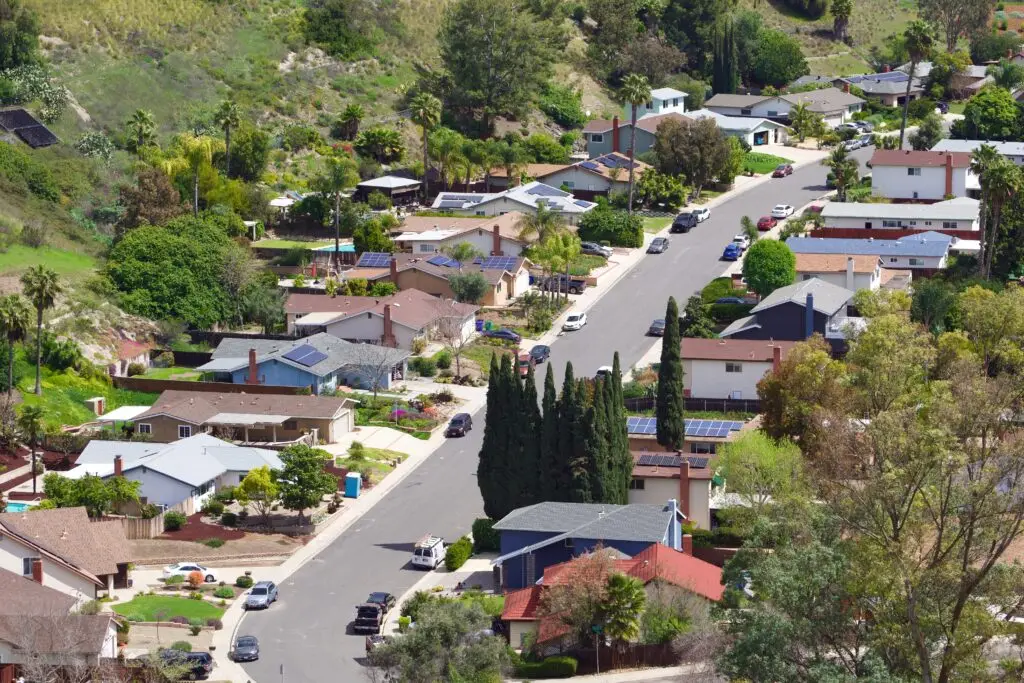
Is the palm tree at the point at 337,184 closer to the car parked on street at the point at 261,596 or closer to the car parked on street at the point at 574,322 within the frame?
the car parked on street at the point at 574,322

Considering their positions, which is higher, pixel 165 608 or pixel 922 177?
pixel 922 177

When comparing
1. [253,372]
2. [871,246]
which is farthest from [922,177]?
[253,372]

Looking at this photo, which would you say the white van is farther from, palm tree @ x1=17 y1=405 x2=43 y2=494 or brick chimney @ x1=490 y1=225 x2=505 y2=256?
brick chimney @ x1=490 y1=225 x2=505 y2=256

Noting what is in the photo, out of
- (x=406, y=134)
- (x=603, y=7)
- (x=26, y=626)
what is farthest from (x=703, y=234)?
(x=26, y=626)

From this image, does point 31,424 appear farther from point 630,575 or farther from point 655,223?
point 655,223

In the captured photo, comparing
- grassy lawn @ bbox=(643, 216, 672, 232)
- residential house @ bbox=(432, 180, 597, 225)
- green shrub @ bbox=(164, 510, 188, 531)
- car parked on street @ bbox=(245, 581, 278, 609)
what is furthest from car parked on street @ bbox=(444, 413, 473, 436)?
grassy lawn @ bbox=(643, 216, 672, 232)
